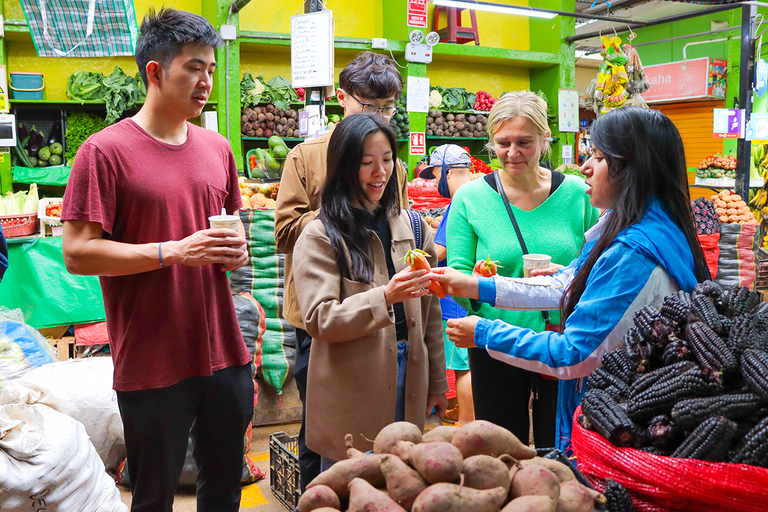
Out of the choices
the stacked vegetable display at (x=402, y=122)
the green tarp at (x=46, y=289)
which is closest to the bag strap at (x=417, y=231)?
the green tarp at (x=46, y=289)

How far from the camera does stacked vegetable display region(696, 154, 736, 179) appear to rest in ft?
30.0

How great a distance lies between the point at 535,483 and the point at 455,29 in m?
9.16

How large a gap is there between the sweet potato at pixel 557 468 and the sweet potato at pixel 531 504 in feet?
0.45

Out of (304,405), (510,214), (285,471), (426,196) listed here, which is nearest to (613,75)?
(426,196)

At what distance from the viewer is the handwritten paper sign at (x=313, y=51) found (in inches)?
174

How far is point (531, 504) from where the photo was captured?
1124mm

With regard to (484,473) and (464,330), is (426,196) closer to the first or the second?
(464,330)

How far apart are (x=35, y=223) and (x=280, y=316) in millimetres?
2358

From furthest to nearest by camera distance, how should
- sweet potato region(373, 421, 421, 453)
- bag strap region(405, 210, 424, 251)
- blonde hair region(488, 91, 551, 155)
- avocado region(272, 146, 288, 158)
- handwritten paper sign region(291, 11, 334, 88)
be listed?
avocado region(272, 146, 288, 158) < handwritten paper sign region(291, 11, 334, 88) < blonde hair region(488, 91, 551, 155) < bag strap region(405, 210, 424, 251) < sweet potato region(373, 421, 421, 453)

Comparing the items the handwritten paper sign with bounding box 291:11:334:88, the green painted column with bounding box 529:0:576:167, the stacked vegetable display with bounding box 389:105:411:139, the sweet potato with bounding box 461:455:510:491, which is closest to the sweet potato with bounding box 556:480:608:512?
the sweet potato with bounding box 461:455:510:491

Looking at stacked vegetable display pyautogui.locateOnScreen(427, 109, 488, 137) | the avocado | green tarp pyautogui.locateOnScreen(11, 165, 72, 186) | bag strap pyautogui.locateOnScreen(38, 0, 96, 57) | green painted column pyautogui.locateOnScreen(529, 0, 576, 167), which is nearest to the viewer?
bag strap pyautogui.locateOnScreen(38, 0, 96, 57)

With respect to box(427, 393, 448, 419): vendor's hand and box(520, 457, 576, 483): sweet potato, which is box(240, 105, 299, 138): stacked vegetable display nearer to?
box(427, 393, 448, 419): vendor's hand

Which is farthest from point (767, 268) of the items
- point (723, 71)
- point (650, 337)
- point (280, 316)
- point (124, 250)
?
point (723, 71)

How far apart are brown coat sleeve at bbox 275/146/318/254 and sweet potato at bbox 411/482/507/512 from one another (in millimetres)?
1777
